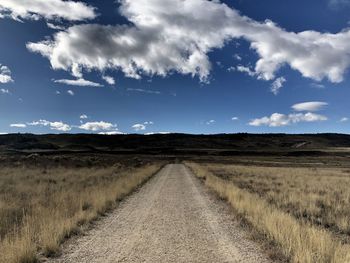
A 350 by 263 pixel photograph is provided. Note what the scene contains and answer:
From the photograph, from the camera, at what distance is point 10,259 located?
277 inches

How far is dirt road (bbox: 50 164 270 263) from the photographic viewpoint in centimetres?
787

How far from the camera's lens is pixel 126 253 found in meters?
8.13

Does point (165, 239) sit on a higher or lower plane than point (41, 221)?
lower

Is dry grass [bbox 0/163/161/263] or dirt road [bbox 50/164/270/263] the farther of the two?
dirt road [bbox 50/164/270/263]

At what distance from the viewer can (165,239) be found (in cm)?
966

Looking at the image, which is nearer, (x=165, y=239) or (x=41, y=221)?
(x=165, y=239)

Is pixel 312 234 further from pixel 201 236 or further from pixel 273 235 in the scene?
pixel 201 236

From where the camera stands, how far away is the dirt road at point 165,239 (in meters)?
7.87

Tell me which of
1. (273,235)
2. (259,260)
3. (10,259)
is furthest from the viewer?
(273,235)

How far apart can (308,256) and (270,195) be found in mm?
13694

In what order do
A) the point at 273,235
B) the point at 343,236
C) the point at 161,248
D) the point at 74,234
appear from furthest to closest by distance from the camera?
the point at 343,236 < the point at 74,234 < the point at 273,235 < the point at 161,248

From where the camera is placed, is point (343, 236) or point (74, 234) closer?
point (74, 234)

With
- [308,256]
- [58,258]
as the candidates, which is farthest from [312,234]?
[58,258]

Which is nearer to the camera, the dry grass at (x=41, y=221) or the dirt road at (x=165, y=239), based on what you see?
the dry grass at (x=41, y=221)
